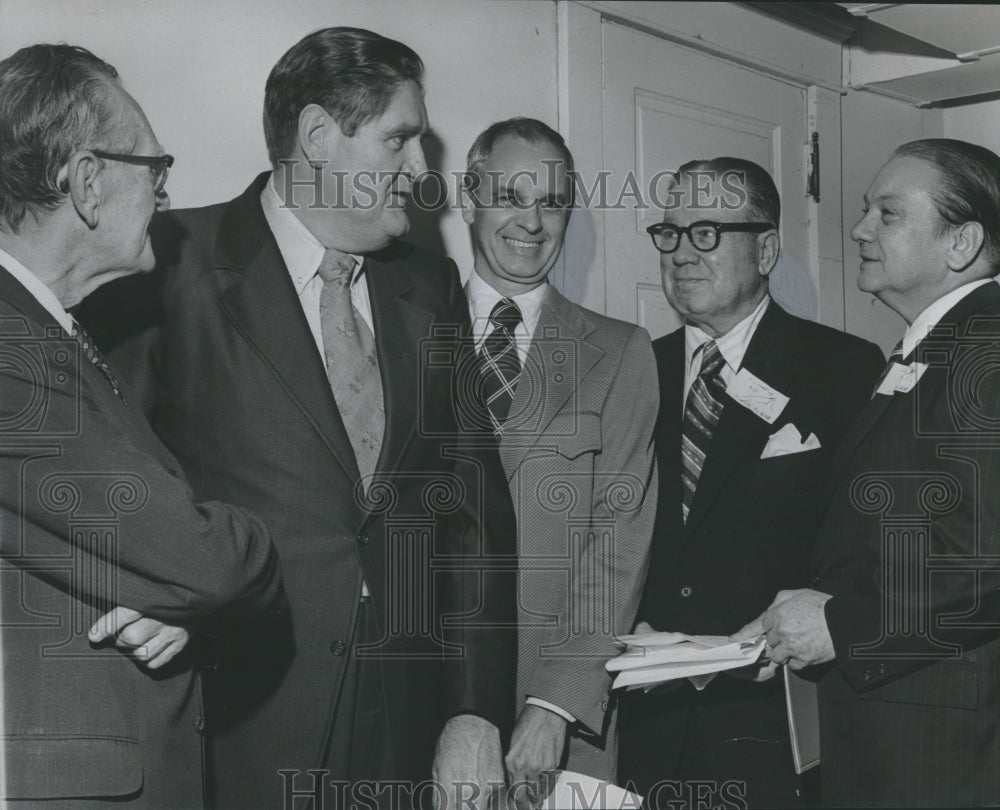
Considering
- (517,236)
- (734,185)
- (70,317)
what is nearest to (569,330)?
(517,236)

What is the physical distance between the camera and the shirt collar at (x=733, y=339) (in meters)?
2.32

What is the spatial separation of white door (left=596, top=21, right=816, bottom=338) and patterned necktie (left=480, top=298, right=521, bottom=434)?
1.83ft

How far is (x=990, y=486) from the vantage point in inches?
70.7

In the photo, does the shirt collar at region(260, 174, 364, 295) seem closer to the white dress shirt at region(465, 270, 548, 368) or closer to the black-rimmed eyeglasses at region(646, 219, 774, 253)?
the white dress shirt at region(465, 270, 548, 368)

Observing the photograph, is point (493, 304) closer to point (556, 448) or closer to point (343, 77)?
point (556, 448)

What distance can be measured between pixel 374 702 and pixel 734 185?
1416 millimetres

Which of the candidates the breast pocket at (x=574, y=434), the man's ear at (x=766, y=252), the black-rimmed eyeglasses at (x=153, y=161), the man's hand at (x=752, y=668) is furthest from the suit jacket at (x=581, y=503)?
the black-rimmed eyeglasses at (x=153, y=161)

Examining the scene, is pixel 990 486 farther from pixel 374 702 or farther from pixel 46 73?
pixel 46 73

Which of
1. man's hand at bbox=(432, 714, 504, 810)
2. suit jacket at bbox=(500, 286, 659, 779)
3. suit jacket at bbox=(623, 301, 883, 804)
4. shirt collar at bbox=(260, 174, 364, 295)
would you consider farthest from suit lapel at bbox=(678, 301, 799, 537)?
shirt collar at bbox=(260, 174, 364, 295)

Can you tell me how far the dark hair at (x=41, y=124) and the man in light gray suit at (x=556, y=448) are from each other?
2.87 ft

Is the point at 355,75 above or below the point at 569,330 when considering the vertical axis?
above

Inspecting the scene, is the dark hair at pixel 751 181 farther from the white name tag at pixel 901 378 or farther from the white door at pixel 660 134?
the white name tag at pixel 901 378

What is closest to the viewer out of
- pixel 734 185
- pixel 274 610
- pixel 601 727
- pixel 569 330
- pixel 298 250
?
pixel 274 610

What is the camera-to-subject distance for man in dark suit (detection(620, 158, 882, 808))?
2.12m
